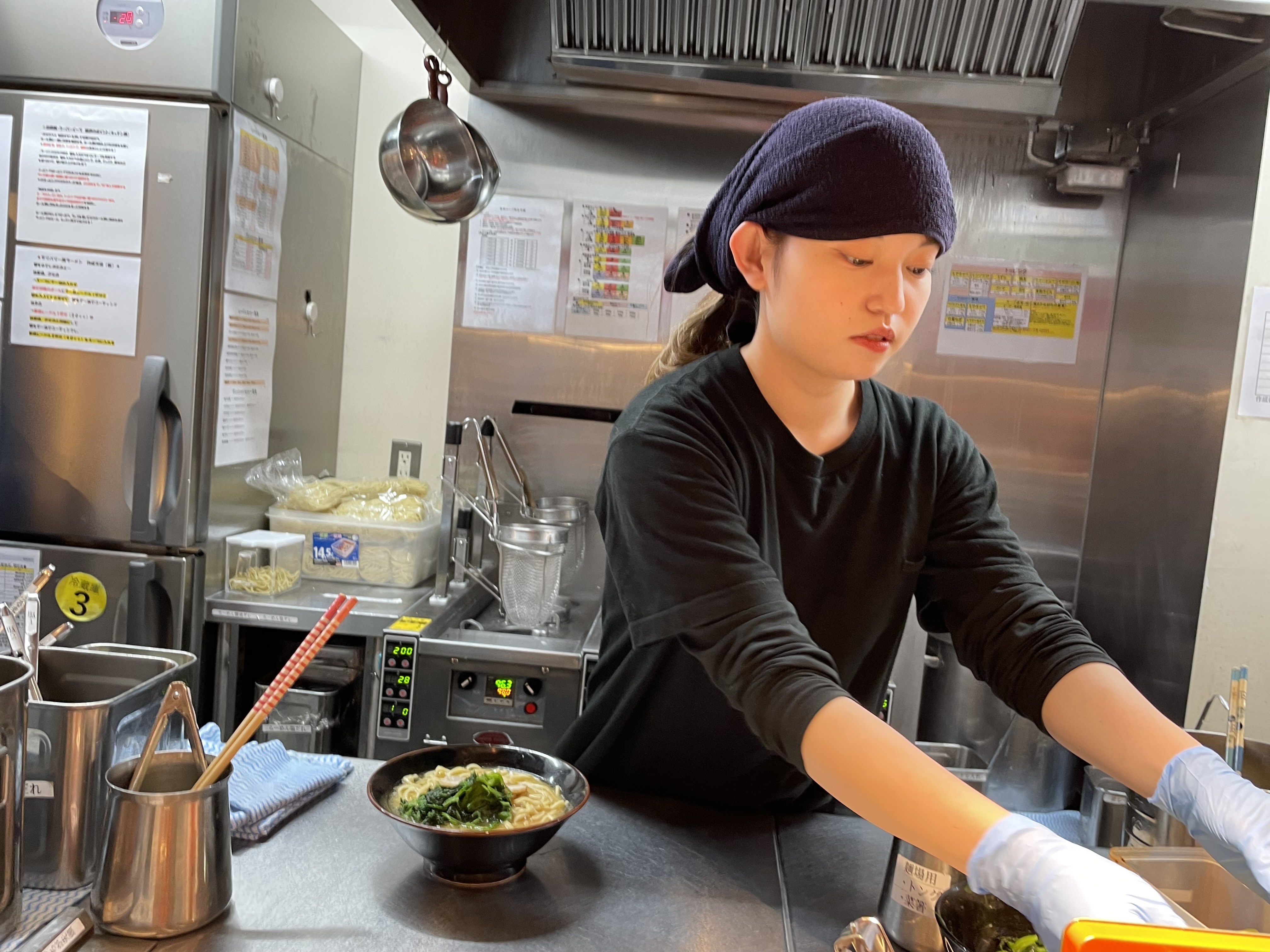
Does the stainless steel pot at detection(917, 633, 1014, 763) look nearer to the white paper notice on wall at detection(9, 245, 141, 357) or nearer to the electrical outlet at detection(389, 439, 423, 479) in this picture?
the electrical outlet at detection(389, 439, 423, 479)

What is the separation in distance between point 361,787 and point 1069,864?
87cm

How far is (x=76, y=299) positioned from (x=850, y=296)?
1876 mm

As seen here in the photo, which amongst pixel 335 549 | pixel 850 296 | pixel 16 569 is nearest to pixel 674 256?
pixel 335 549

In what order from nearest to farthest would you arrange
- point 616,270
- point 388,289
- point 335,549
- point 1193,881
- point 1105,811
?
point 1193,881, point 1105,811, point 335,549, point 616,270, point 388,289

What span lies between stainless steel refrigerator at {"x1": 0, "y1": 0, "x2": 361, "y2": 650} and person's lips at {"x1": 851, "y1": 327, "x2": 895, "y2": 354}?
5.40 ft

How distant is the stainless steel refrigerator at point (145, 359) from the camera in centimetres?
222

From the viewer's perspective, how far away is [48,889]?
3.29 feet

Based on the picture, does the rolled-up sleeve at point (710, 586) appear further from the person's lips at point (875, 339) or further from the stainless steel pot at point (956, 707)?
the stainless steel pot at point (956, 707)

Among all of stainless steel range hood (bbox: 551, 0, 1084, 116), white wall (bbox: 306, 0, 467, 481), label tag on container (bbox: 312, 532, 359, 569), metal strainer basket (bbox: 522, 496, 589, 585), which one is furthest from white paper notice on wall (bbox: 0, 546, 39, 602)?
stainless steel range hood (bbox: 551, 0, 1084, 116)

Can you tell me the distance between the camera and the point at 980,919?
94 cm

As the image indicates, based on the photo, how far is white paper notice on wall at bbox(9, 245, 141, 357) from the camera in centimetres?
228

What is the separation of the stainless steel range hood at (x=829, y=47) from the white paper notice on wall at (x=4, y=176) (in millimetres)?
1229

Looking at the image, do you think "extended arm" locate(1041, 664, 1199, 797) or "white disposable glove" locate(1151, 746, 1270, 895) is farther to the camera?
"extended arm" locate(1041, 664, 1199, 797)

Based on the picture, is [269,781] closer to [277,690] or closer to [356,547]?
[277,690]
